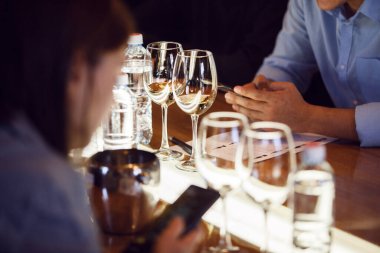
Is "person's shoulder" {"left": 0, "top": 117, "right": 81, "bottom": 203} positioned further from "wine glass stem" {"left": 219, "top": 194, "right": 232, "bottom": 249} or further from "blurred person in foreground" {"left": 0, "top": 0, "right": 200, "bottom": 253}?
"wine glass stem" {"left": 219, "top": 194, "right": 232, "bottom": 249}

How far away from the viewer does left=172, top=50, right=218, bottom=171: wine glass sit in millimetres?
1185

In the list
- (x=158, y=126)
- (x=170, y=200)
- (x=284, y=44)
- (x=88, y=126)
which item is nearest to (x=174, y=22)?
(x=284, y=44)

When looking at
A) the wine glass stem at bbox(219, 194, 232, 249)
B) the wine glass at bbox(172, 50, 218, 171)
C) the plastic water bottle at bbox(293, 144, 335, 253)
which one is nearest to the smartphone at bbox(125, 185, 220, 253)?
the wine glass stem at bbox(219, 194, 232, 249)

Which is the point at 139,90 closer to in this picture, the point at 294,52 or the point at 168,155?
the point at 168,155

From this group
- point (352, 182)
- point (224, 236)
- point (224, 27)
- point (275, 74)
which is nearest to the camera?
point (224, 236)

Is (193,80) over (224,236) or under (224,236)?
over

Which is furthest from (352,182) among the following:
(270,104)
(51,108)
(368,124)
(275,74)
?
(275,74)

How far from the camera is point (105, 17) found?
686 millimetres

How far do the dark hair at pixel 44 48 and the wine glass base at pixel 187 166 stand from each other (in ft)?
1.67

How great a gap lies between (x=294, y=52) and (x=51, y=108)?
57.3 inches

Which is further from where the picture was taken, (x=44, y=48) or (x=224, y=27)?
(x=224, y=27)

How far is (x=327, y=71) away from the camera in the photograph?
194 centimetres

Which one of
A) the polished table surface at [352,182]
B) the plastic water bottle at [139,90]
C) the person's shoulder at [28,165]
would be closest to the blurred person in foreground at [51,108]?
the person's shoulder at [28,165]

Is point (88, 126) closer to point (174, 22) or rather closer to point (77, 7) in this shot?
point (77, 7)
